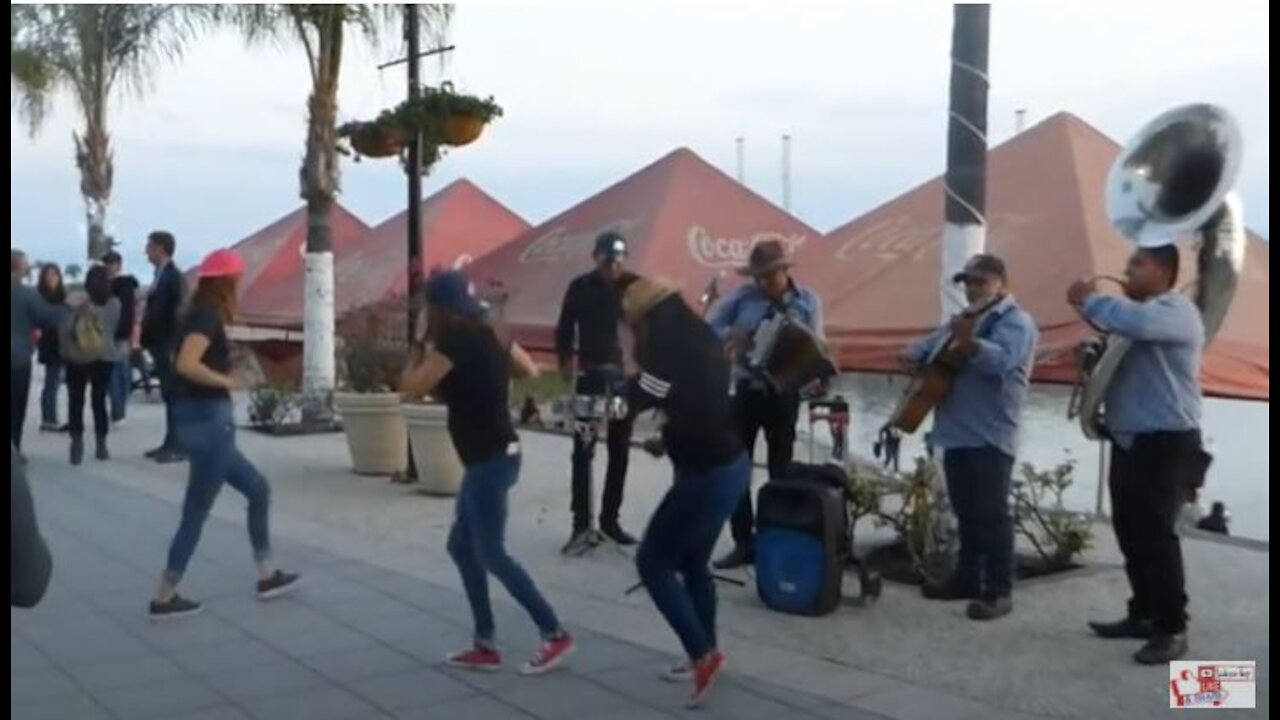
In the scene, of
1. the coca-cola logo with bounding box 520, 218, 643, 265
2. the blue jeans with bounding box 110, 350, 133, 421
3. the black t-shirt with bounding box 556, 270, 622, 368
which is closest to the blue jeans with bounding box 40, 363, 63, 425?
the blue jeans with bounding box 110, 350, 133, 421

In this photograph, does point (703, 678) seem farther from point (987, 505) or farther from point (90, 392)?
point (90, 392)

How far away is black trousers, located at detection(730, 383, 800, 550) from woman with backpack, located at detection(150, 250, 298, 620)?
8.05 feet

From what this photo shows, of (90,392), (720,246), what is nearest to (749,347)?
(90,392)

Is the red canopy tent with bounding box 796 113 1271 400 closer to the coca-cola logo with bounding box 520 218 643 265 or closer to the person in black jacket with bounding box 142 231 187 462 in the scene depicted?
the person in black jacket with bounding box 142 231 187 462

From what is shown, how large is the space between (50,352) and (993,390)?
9.88 meters

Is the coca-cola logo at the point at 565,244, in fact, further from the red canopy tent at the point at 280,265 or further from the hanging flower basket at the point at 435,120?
the hanging flower basket at the point at 435,120

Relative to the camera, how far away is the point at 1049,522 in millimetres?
7484

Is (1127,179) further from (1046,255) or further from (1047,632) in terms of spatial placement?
(1046,255)

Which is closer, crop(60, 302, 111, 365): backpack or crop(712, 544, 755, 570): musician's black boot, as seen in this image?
crop(712, 544, 755, 570): musician's black boot

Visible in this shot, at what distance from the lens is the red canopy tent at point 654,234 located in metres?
18.3

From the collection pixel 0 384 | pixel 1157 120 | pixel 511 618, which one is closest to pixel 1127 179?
pixel 1157 120

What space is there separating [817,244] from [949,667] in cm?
772

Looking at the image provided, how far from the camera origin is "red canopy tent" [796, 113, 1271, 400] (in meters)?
9.42

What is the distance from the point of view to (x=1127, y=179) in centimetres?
632
